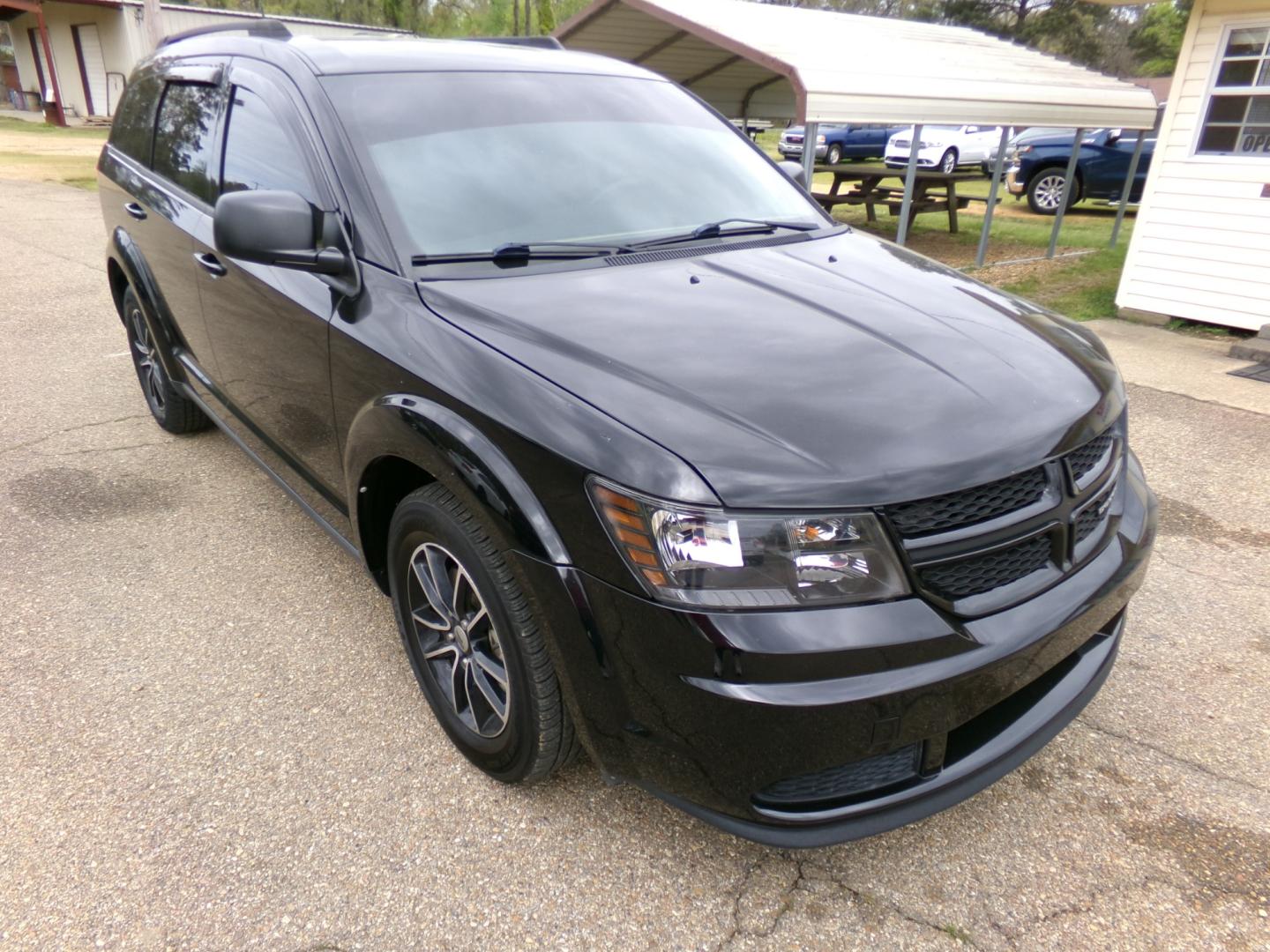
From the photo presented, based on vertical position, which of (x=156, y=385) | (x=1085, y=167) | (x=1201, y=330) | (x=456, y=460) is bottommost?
(x=1201, y=330)

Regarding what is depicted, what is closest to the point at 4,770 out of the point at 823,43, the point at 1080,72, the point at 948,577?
the point at 948,577

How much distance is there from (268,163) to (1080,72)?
41.9 ft

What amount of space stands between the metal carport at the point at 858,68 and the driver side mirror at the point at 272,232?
5.65 metres

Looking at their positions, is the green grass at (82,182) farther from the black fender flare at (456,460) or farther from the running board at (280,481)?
the black fender flare at (456,460)

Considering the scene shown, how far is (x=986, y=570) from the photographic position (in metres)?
1.85

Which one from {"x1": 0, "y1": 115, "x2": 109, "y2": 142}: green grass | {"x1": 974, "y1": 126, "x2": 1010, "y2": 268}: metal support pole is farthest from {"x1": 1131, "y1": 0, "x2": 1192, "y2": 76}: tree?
{"x1": 0, "y1": 115, "x2": 109, "y2": 142}: green grass

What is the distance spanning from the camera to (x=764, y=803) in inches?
69.6

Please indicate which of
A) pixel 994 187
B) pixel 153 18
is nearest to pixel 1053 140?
pixel 994 187

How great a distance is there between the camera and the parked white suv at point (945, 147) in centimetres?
1839

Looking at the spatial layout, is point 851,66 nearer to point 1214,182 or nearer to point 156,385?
point 1214,182

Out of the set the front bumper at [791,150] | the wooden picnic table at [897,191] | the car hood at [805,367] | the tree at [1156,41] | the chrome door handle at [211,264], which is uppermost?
the tree at [1156,41]

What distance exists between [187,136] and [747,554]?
3.14 m

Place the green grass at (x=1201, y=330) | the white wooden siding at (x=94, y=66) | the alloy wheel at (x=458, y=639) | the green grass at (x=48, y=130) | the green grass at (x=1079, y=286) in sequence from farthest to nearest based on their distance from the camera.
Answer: the white wooden siding at (x=94, y=66) < the green grass at (x=48, y=130) < the green grass at (x=1079, y=286) < the green grass at (x=1201, y=330) < the alloy wheel at (x=458, y=639)

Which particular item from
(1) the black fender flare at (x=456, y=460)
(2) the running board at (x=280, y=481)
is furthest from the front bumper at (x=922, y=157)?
(1) the black fender flare at (x=456, y=460)
